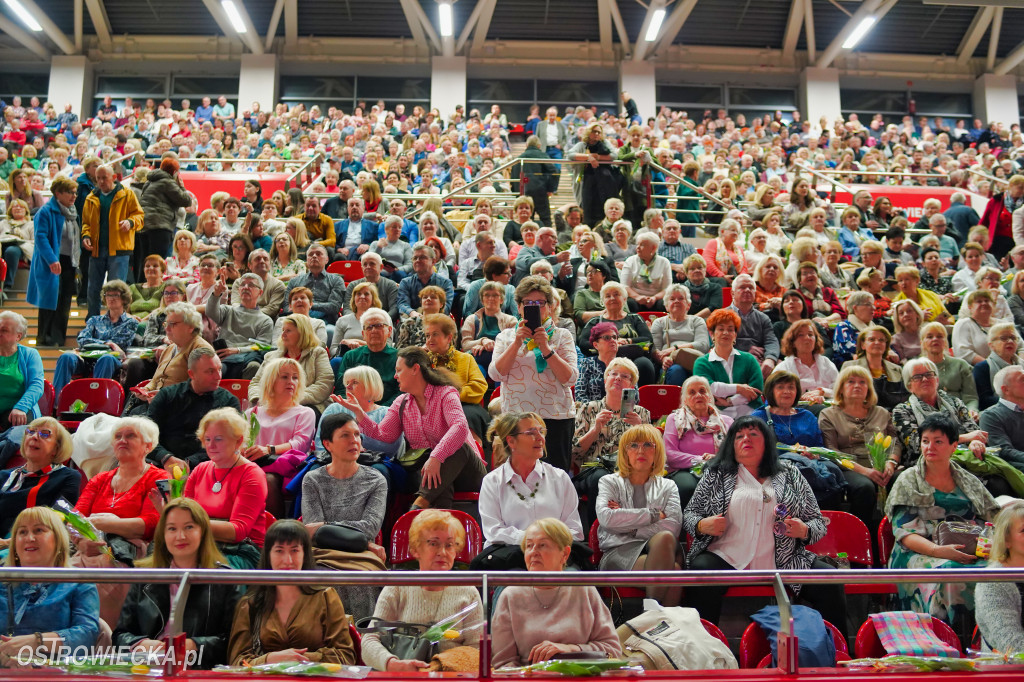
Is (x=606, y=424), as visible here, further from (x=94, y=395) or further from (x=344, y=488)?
(x=94, y=395)

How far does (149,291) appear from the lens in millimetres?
7508

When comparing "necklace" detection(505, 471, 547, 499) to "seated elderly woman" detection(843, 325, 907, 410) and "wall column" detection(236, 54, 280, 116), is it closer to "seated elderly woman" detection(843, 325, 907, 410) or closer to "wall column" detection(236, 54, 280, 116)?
"seated elderly woman" detection(843, 325, 907, 410)

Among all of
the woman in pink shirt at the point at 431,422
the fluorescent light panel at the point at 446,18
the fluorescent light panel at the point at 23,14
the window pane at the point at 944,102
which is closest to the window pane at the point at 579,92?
the fluorescent light panel at the point at 446,18

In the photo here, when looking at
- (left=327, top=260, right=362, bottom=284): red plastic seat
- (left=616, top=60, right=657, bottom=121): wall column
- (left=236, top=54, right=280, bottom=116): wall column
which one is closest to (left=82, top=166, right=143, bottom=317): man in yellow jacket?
(left=327, top=260, right=362, bottom=284): red plastic seat

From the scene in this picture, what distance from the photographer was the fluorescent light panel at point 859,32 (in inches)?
712

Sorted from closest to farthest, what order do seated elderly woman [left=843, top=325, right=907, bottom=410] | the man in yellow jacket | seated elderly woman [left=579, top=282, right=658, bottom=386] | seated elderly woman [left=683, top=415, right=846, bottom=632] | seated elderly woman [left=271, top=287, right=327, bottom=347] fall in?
1. seated elderly woman [left=683, top=415, right=846, bottom=632]
2. seated elderly woman [left=843, top=325, right=907, bottom=410]
3. seated elderly woman [left=579, top=282, right=658, bottom=386]
4. seated elderly woman [left=271, top=287, right=327, bottom=347]
5. the man in yellow jacket

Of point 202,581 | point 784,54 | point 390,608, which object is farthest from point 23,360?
point 784,54

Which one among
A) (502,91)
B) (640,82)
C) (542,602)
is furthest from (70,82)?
(542,602)

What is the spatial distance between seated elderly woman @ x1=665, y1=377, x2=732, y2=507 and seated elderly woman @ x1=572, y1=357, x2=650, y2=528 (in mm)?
196

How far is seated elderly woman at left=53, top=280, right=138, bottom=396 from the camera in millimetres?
6316

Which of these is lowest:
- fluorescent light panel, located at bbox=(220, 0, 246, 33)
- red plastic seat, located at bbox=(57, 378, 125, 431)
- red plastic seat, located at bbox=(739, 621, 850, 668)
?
red plastic seat, located at bbox=(739, 621, 850, 668)

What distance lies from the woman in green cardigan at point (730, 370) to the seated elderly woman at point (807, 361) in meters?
0.28

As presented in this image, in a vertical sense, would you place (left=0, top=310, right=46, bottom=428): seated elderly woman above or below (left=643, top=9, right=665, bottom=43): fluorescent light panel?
below

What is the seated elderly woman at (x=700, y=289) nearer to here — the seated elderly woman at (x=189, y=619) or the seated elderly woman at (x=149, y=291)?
the seated elderly woman at (x=149, y=291)
